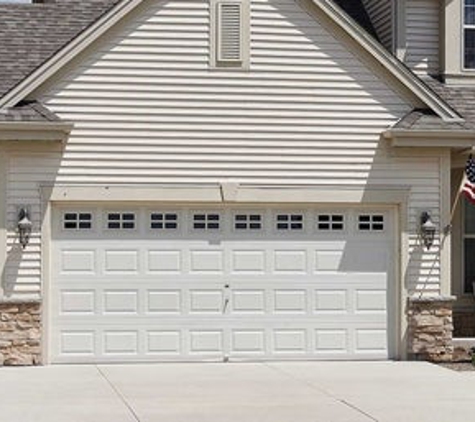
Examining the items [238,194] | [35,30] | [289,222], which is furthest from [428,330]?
[35,30]

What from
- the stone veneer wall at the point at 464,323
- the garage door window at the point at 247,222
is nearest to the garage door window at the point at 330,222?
the garage door window at the point at 247,222

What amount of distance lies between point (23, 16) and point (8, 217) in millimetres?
5411

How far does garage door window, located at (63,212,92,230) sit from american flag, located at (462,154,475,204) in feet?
19.3

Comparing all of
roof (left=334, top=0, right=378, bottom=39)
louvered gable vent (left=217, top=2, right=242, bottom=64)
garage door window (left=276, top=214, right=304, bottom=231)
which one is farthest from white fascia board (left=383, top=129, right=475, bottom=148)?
roof (left=334, top=0, right=378, bottom=39)

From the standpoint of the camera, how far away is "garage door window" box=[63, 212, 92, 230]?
17.2 m

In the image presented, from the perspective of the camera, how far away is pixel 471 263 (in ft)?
66.4

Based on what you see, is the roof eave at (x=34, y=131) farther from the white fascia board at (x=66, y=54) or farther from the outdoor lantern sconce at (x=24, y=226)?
the outdoor lantern sconce at (x=24, y=226)

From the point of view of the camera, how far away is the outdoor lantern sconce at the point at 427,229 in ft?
58.1

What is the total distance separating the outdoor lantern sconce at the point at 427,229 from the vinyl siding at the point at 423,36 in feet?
12.7

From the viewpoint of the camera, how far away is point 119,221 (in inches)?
683

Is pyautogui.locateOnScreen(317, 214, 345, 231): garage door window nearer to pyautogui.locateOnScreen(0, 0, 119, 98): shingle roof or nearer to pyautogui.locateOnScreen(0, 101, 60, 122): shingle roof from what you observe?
pyautogui.locateOnScreen(0, 101, 60, 122): shingle roof

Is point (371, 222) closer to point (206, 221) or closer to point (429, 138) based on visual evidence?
point (429, 138)

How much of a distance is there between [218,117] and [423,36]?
5135 mm

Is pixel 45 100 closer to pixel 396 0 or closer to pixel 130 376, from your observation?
pixel 130 376
